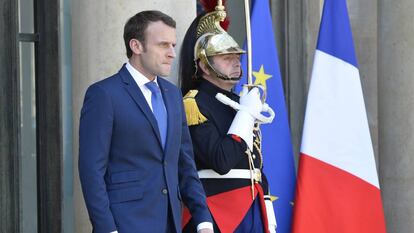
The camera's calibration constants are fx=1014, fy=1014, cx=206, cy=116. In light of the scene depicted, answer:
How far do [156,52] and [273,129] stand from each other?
5.99 feet

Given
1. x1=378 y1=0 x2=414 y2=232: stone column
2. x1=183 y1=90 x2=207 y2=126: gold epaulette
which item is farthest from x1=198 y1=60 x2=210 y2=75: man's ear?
x1=378 y1=0 x2=414 y2=232: stone column

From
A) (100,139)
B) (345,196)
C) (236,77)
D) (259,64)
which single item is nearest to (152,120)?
(100,139)

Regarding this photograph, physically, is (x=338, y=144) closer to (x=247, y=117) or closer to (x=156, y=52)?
(x=247, y=117)

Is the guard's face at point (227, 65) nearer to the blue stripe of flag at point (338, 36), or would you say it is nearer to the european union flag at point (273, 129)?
the european union flag at point (273, 129)

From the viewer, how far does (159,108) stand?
3.92 m

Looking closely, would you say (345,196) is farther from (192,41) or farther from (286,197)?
(192,41)

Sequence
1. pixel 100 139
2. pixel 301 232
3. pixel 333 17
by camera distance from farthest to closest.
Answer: pixel 333 17, pixel 301 232, pixel 100 139

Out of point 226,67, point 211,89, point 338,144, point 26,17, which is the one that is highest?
point 26,17

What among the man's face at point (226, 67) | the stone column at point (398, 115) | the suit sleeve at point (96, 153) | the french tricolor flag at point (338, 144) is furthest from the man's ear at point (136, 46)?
the stone column at point (398, 115)

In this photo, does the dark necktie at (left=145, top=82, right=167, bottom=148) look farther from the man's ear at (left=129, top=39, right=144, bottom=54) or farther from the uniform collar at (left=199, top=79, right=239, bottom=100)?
the uniform collar at (left=199, top=79, right=239, bottom=100)

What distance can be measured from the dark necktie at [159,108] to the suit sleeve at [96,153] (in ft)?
0.76

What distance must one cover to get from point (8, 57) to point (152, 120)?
104cm

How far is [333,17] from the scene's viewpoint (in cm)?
592

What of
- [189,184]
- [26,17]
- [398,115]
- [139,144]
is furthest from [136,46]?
[398,115]
